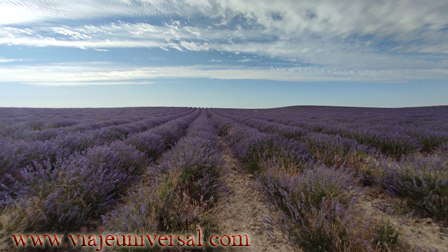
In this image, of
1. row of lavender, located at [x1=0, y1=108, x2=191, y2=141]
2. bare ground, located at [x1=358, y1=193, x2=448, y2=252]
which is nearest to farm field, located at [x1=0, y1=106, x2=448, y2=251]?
bare ground, located at [x1=358, y1=193, x2=448, y2=252]

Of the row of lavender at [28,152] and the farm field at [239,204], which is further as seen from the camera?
the row of lavender at [28,152]

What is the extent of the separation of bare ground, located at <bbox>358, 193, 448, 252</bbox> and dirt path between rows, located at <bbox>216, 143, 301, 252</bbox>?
0.85 metres

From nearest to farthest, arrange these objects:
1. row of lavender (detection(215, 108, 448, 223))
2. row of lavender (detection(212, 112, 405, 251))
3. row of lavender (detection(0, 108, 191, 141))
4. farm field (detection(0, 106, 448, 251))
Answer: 1. row of lavender (detection(212, 112, 405, 251))
2. farm field (detection(0, 106, 448, 251))
3. row of lavender (detection(215, 108, 448, 223))
4. row of lavender (detection(0, 108, 191, 141))

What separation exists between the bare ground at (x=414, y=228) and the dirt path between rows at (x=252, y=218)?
0.85m

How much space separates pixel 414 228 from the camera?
1.84m

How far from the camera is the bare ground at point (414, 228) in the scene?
5.20 ft

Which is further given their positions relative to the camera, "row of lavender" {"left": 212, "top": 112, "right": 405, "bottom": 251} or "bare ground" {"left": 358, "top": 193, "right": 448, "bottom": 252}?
"bare ground" {"left": 358, "top": 193, "right": 448, "bottom": 252}

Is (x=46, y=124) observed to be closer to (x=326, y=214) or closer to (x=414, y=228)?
(x=326, y=214)

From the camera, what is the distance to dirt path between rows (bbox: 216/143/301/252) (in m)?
1.72

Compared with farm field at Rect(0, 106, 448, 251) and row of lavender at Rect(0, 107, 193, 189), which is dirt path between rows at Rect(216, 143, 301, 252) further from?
row of lavender at Rect(0, 107, 193, 189)

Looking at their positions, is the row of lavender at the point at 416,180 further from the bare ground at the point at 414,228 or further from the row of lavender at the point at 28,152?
the row of lavender at the point at 28,152

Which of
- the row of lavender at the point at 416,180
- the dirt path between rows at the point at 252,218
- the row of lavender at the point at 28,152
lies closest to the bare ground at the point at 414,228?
the row of lavender at the point at 416,180

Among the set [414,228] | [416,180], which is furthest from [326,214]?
[416,180]

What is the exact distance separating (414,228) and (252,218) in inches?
57.4
